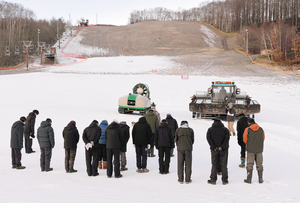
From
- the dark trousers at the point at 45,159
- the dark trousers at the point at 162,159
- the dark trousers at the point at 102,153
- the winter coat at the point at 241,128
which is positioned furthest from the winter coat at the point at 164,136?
the dark trousers at the point at 45,159

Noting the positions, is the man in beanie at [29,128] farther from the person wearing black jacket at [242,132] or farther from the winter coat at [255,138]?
the winter coat at [255,138]

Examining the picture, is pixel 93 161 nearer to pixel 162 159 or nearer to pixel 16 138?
pixel 162 159

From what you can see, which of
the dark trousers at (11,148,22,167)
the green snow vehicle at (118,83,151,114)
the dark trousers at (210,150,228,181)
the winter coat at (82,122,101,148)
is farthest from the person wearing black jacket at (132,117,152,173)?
the green snow vehicle at (118,83,151,114)

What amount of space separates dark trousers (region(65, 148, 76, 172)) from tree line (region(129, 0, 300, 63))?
5367cm

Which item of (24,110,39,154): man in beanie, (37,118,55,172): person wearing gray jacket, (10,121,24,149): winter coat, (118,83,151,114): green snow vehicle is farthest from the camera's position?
(118,83,151,114): green snow vehicle

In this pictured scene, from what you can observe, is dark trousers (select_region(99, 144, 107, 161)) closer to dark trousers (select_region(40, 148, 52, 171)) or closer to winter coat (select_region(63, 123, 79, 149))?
winter coat (select_region(63, 123, 79, 149))

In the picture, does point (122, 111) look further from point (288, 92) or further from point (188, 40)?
point (188, 40)

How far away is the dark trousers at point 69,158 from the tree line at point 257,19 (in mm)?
53670

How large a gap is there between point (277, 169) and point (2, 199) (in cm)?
732

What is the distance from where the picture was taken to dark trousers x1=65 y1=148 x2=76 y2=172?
834 centimetres

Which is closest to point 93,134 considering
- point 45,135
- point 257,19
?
point 45,135

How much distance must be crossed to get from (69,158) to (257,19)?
369 feet

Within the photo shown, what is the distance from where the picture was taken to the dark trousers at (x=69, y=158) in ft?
27.4

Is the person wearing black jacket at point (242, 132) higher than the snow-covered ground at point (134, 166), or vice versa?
the person wearing black jacket at point (242, 132)
